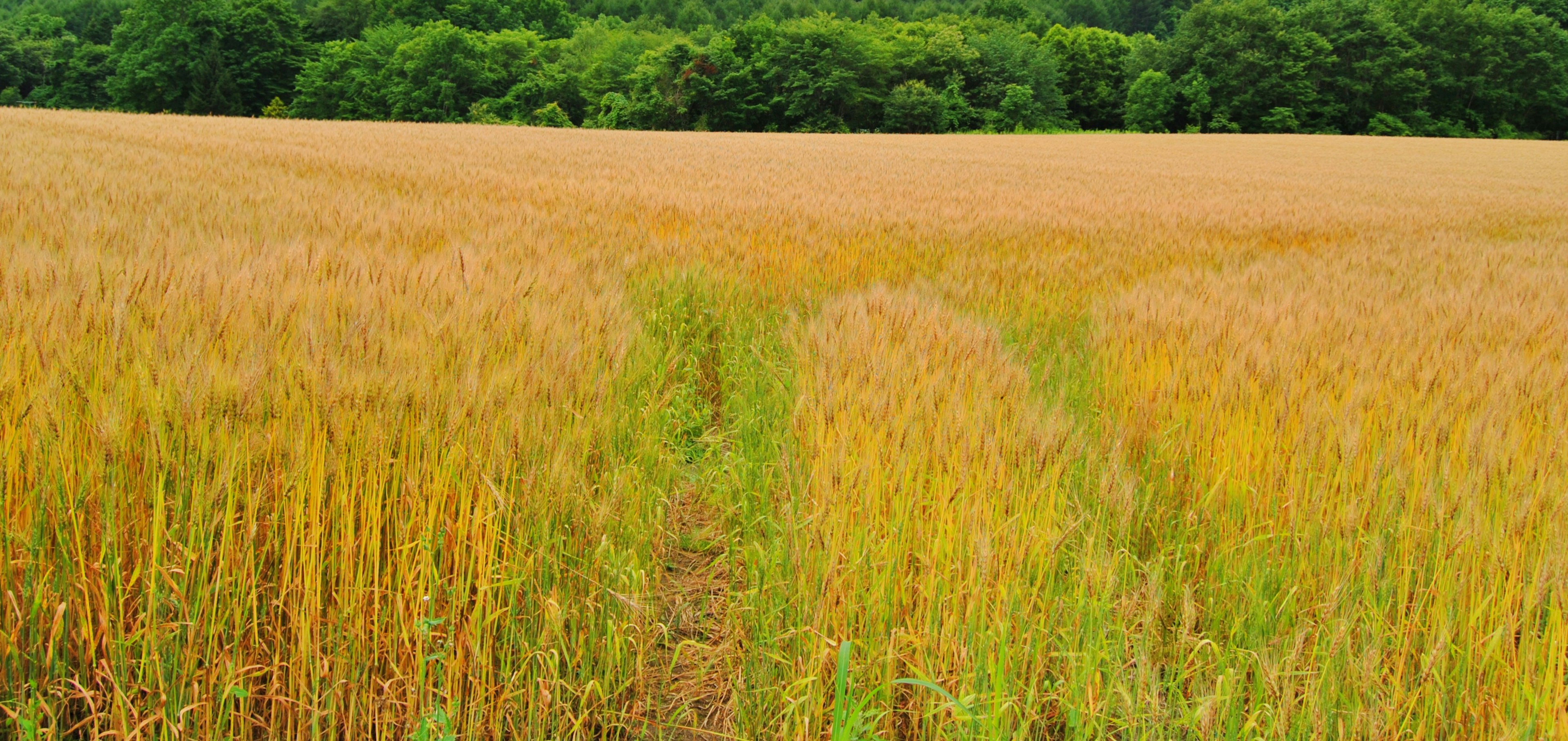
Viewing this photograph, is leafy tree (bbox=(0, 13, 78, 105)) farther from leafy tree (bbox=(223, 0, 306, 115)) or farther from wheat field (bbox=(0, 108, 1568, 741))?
wheat field (bbox=(0, 108, 1568, 741))

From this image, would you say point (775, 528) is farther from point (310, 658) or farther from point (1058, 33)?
point (1058, 33)

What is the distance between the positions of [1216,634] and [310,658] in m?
1.65

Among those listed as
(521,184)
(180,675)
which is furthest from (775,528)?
(521,184)

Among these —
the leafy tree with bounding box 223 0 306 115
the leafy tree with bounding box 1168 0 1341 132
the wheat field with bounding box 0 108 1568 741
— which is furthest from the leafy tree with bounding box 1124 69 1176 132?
the wheat field with bounding box 0 108 1568 741

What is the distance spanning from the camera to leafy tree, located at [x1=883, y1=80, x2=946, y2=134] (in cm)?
5119

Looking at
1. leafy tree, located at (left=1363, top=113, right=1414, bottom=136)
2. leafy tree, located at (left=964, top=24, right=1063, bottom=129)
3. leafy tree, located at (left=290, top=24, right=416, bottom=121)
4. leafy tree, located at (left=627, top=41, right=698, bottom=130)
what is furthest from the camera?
leafy tree, located at (left=290, top=24, right=416, bottom=121)

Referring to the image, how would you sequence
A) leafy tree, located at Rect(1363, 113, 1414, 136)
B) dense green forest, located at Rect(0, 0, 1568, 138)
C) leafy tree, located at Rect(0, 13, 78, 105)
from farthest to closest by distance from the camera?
leafy tree, located at Rect(0, 13, 78, 105), leafy tree, located at Rect(1363, 113, 1414, 136), dense green forest, located at Rect(0, 0, 1568, 138)

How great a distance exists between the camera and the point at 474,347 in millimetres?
2121

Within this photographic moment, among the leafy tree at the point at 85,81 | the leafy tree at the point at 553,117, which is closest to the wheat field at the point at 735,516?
the leafy tree at the point at 553,117

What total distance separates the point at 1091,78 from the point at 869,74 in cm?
1969

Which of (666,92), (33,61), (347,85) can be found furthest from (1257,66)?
(33,61)

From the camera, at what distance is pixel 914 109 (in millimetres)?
51188

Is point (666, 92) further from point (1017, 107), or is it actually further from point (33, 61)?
point (33, 61)

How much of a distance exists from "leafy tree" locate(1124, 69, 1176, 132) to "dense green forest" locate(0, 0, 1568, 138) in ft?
0.53
